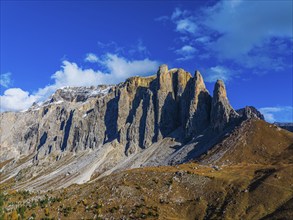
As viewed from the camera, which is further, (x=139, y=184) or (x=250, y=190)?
(x=139, y=184)

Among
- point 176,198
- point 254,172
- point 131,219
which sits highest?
point 254,172

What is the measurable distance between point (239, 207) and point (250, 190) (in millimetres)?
7057

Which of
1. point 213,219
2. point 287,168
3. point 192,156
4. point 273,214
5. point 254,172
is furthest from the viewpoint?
point 192,156

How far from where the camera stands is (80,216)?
257 feet

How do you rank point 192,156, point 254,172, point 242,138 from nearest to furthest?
point 254,172 → point 242,138 → point 192,156

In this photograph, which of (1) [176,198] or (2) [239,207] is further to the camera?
(1) [176,198]

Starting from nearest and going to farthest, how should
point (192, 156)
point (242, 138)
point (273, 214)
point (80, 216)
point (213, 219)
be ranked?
point (273, 214) → point (213, 219) → point (80, 216) → point (242, 138) → point (192, 156)

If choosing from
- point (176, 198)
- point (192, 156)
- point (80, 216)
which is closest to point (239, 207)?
point (176, 198)

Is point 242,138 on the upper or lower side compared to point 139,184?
upper

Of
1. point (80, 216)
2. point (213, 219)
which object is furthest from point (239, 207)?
point (80, 216)

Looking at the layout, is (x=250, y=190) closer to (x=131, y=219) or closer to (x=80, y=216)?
(x=131, y=219)

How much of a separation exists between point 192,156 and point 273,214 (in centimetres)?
10749

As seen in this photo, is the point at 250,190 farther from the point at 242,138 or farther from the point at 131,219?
the point at 242,138

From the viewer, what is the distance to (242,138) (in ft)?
514
